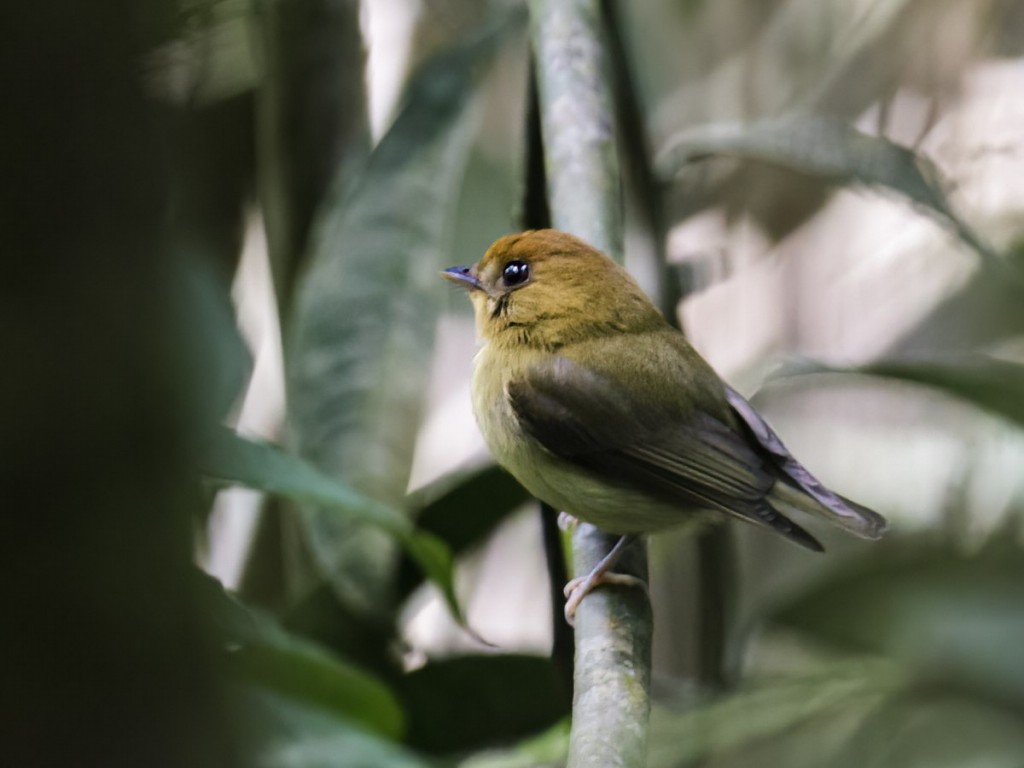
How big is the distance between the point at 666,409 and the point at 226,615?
100cm

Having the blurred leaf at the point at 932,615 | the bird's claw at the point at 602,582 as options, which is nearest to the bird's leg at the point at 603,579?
the bird's claw at the point at 602,582

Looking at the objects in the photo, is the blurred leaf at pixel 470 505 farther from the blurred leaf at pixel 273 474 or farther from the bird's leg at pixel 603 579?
the blurred leaf at pixel 273 474

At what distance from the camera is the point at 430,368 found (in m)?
2.37

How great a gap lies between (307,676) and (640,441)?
721 millimetres

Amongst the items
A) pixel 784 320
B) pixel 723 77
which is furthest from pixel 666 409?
pixel 723 77

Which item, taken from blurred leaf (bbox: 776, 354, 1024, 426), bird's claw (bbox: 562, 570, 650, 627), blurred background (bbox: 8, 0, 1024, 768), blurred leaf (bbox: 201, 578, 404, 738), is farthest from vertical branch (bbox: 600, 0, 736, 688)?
blurred leaf (bbox: 201, 578, 404, 738)

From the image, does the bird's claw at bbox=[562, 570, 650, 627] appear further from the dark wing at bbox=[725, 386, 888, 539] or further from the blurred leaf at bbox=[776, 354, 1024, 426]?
the blurred leaf at bbox=[776, 354, 1024, 426]

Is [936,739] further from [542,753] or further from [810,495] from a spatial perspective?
[542,753]

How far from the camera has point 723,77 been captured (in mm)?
4496

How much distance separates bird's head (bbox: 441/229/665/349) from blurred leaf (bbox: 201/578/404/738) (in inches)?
30.0

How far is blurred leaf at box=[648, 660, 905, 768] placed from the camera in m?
2.28

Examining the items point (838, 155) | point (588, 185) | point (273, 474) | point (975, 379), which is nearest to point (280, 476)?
point (273, 474)

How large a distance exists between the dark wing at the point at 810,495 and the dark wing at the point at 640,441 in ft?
0.10

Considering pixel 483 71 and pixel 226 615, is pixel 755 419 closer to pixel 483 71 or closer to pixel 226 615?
pixel 483 71
